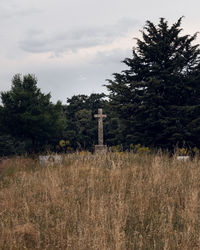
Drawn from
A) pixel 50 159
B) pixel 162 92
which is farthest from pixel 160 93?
pixel 50 159

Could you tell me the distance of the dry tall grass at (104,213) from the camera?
13.2ft

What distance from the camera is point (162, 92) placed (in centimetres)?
1919

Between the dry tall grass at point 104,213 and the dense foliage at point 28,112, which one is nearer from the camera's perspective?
the dry tall grass at point 104,213

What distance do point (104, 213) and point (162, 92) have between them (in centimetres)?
1529

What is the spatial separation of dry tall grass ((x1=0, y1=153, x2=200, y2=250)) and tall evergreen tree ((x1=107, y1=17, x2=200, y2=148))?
8862 mm

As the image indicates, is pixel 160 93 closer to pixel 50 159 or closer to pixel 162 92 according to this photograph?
pixel 162 92

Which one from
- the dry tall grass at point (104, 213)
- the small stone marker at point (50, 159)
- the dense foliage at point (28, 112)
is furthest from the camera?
the dense foliage at point (28, 112)

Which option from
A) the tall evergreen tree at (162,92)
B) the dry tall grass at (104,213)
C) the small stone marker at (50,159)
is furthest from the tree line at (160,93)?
the dry tall grass at (104,213)

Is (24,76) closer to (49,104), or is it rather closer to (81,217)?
(49,104)

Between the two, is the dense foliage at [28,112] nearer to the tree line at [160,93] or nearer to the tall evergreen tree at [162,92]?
the tree line at [160,93]

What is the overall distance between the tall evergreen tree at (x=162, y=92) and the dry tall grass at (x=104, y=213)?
8.86 meters

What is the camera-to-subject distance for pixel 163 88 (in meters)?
19.0

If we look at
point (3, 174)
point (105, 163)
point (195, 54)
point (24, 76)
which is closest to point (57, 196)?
point (105, 163)

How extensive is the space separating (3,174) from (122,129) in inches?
433
